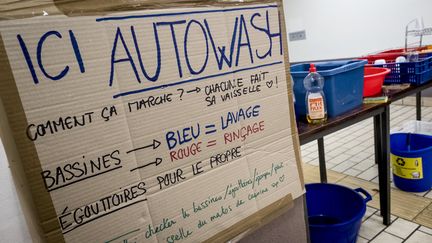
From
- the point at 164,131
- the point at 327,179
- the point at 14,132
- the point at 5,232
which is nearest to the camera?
the point at 14,132

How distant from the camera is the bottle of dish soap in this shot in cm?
106

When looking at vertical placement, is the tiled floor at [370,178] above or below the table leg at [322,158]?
below

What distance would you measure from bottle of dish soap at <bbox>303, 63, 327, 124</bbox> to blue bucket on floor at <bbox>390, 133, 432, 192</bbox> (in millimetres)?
919

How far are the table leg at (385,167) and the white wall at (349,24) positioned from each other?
2.64 m

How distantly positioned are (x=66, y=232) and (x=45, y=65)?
0.30m

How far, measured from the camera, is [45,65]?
448 millimetres

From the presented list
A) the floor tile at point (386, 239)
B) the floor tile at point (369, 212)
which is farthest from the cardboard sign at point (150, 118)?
the floor tile at point (369, 212)

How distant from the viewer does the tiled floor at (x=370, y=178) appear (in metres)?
1.46

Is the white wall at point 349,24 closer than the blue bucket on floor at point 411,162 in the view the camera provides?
No

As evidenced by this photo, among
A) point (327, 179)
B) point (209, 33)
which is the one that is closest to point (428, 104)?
point (327, 179)

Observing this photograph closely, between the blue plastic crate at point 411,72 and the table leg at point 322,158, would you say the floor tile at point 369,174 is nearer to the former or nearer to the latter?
the table leg at point 322,158

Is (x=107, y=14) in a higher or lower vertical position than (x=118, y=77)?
higher

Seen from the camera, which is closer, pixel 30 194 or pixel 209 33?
pixel 30 194

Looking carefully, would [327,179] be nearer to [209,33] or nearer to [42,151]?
[209,33]
